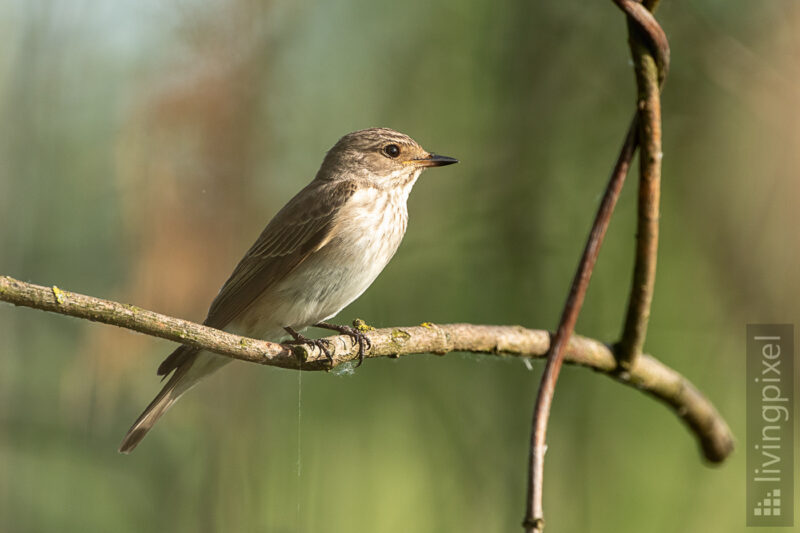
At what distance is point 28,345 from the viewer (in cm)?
297

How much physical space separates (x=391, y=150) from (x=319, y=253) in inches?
15.0

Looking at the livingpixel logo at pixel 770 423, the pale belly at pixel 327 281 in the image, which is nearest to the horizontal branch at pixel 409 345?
the livingpixel logo at pixel 770 423

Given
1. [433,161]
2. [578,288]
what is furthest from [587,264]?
[433,161]

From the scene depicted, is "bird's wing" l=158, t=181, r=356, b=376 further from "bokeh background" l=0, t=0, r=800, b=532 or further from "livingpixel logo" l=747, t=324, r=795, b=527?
"livingpixel logo" l=747, t=324, r=795, b=527

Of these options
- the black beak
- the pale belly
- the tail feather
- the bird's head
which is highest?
the bird's head

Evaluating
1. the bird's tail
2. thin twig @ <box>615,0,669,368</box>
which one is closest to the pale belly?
the bird's tail

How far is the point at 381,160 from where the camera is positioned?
8.25ft

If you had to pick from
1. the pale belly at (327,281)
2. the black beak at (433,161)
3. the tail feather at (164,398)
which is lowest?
the tail feather at (164,398)

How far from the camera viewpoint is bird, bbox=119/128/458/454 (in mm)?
2217

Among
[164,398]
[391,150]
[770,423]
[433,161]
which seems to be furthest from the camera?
[770,423]

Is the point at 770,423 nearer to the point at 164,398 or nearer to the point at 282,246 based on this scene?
the point at 282,246

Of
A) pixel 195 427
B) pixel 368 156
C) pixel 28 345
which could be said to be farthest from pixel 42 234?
pixel 368 156

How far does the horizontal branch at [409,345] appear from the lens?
3.48 feet

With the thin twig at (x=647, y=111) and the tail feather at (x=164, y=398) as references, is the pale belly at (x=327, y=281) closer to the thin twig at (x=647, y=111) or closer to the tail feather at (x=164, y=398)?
the tail feather at (x=164, y=398)
